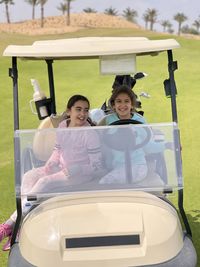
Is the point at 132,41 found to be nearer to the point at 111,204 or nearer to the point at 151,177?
the point at 151,177

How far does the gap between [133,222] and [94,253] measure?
27cm

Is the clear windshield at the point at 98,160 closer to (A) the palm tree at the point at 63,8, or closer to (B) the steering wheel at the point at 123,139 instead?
(B) the steering wheel at the point at 123,139

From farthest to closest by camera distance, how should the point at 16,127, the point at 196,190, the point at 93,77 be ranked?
1. the point at 93,77
2. the point at 196,190
3. the point at 16,127

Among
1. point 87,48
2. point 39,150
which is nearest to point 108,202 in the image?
point 39,150

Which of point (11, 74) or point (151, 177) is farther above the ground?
point (11, 74)

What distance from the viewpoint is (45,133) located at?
327cm

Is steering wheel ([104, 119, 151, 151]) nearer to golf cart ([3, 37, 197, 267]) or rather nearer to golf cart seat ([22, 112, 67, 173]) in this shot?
golf cart ([3, 37, 197, 267])

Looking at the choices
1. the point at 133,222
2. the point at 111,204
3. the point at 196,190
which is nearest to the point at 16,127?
the point at 111,204

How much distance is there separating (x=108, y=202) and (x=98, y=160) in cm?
34

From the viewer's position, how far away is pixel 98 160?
3.15 meters

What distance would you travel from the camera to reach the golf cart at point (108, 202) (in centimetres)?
264

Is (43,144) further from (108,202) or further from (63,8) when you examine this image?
(63,8)

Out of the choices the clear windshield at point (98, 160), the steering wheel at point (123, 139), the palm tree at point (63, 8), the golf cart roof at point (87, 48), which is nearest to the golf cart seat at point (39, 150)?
the clear windshield at point (98, 160)

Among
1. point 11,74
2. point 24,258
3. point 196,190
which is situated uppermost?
point 11,74
